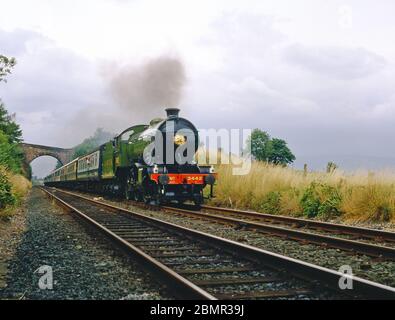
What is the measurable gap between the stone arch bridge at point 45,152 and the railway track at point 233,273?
79.2 m

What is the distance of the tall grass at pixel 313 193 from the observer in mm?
9758

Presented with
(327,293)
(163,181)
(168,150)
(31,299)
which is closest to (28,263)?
(31,299)

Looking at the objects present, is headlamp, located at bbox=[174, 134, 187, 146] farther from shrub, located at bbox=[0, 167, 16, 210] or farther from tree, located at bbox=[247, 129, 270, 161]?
tree, located at bbox=[247, 129, 270, 161]

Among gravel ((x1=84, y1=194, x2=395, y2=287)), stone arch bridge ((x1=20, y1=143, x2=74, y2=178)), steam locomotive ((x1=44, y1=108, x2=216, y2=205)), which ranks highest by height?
stone arch bridge ((x1=20, y1=143, x2=74, y2=178))

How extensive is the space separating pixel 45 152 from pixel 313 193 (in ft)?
266

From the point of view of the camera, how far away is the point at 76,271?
5125 mm

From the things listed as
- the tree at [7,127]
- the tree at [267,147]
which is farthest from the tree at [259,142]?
the tree at [7,127]

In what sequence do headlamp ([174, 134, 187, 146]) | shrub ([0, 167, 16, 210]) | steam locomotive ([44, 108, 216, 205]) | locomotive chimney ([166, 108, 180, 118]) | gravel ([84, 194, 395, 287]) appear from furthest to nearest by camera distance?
locomotive chimney ([166, 108, 180, 118]) → headlamp ([174, 134, 187, 146]) → steam locomotive ([44, 108, 216, 205]) → shrub ([0, 167, 16, 210]) → gravel ([84, 194, 395, 287])

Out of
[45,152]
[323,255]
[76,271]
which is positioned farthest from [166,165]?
→ [45,152]

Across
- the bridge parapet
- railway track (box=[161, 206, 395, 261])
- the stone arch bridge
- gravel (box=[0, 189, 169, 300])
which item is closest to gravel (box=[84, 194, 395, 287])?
railway track (box=[161, 206, 395, 261])

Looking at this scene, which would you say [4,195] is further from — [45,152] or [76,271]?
[45,152]

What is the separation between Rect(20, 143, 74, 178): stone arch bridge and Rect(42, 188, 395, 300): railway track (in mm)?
79221

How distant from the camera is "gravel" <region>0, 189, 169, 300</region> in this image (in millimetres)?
4191
